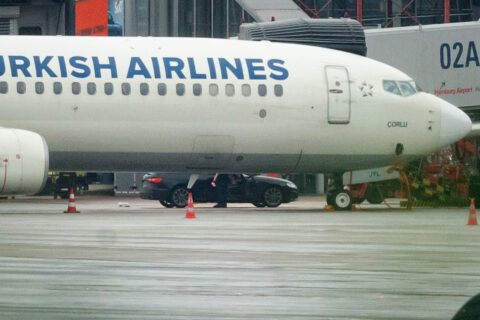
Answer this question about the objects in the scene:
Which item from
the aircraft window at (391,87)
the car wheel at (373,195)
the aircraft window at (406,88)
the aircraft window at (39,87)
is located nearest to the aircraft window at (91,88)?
the aircraft window at (39,87)

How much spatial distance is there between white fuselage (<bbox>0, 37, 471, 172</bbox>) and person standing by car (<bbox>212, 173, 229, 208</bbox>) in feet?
17.1

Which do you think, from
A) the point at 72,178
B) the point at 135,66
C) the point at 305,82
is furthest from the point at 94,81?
the point at 72,178

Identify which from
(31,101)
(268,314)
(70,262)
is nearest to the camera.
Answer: (268,314)

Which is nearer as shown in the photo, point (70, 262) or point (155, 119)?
point (70, 262)

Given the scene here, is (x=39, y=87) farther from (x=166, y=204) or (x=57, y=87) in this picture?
(x=166, y=204)

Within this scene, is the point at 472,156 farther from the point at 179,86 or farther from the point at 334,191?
the point at 179,86

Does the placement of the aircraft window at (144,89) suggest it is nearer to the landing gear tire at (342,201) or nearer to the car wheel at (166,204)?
the landing gear tire at (342,201)

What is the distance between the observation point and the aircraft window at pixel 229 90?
26766mm

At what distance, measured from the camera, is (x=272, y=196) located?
34.5 metres

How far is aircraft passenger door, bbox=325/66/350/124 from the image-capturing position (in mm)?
27328

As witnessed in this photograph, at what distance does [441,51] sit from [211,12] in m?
26.1

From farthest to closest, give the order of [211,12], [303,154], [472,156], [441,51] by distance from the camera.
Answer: [211,12]
[472,156]
[441,51]
[303,154]

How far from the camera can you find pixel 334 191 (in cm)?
2881

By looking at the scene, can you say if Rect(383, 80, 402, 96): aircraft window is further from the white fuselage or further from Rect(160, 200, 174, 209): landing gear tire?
Rect(160, 200, 174, 209): landing gear tire
